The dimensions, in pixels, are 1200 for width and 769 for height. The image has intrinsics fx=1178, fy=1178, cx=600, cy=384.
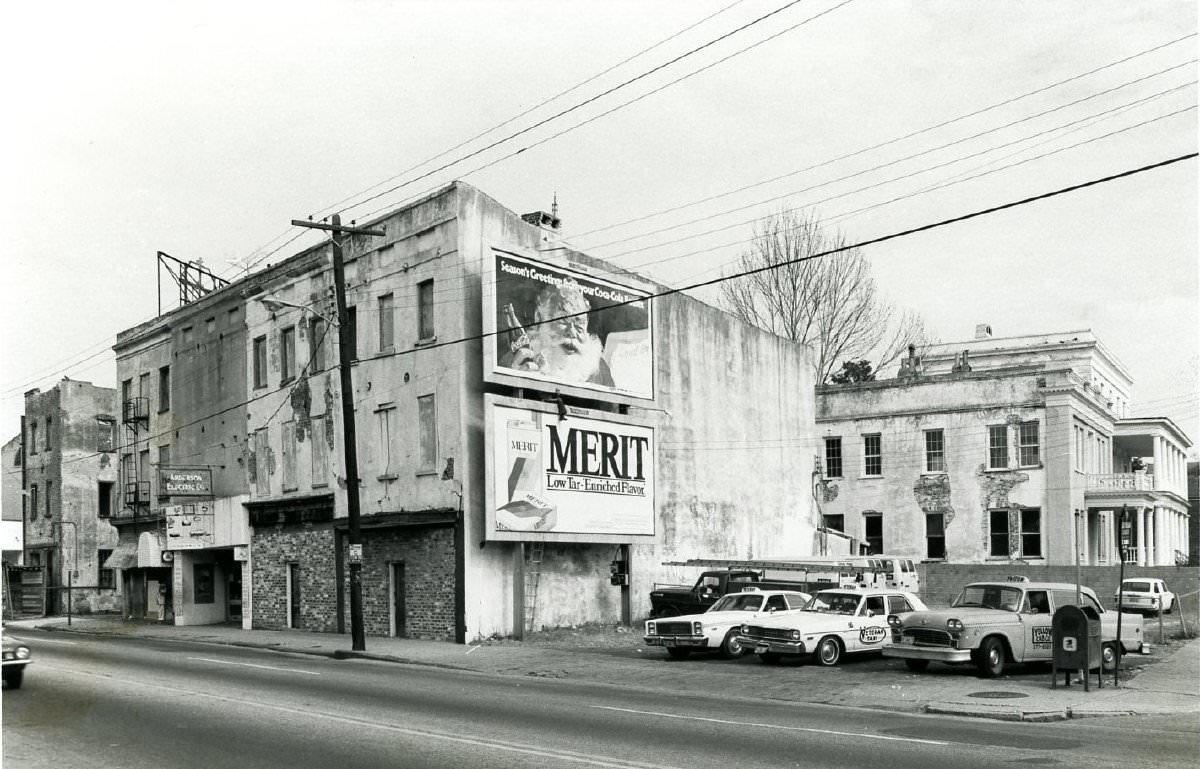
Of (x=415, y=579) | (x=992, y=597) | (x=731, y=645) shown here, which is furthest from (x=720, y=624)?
(x=415, y=579)

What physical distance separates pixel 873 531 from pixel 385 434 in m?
27.2

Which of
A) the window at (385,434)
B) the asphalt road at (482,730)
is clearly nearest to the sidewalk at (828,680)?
the asphalt road at (482,730)

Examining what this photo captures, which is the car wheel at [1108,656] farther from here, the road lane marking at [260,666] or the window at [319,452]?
the window at [319,452]

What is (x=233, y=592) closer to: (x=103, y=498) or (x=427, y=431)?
(x=427, y=431)

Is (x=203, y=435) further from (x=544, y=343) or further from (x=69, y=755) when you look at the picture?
(x=69, y=755)

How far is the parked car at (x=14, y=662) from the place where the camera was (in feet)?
56.9

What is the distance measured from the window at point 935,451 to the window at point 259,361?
28222mm

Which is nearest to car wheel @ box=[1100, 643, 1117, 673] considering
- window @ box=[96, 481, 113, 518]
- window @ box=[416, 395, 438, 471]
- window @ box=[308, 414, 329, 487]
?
window @ box=[416, 395, 438, 471]

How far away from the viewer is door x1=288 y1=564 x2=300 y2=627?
3619cm

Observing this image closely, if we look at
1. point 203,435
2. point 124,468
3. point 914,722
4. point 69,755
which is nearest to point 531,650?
point 914,722

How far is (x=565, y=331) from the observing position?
107 ft

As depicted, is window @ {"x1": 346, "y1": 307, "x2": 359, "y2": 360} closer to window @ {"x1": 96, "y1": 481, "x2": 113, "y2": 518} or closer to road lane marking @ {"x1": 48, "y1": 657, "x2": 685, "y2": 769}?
road lane marking @ {"x1": 48, "y1": 657, "x2": 685, "y2": 769}

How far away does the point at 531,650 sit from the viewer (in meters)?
27.7

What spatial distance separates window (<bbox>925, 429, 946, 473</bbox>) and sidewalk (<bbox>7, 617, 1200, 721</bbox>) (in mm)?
22354
